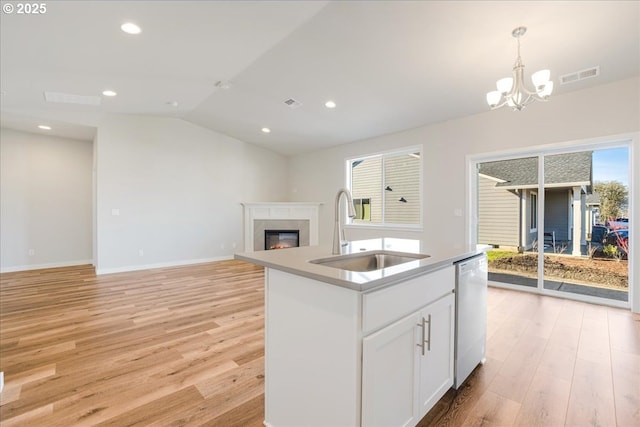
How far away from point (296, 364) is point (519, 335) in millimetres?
2450

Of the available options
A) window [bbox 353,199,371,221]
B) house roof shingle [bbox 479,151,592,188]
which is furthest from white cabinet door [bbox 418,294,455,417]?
window [bbox 353,199,371,221]

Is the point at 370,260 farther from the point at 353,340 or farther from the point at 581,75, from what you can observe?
the point at 581,75

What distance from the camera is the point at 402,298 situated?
135 centimetres

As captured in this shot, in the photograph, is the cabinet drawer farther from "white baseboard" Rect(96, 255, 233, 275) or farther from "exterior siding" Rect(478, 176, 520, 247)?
"white baseboard" Rect(96, 255, 233, 275)

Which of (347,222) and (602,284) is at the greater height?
(347,222)

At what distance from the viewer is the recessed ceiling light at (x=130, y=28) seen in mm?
2761

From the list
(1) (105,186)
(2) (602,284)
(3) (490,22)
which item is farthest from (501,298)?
(1) (105,186)

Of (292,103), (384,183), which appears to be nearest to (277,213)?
(384,183)

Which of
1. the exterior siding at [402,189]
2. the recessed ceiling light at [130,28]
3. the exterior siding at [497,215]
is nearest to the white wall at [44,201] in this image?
the recessed ceiling light at [130,28]

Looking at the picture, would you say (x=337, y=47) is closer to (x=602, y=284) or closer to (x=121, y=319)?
(x=121, y=319)

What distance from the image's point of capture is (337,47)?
3209mm

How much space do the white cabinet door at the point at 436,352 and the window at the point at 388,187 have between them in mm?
3719

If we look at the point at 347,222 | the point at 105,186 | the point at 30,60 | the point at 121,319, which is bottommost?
the point at 121,319

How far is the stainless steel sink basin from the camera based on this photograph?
70.1 inches
